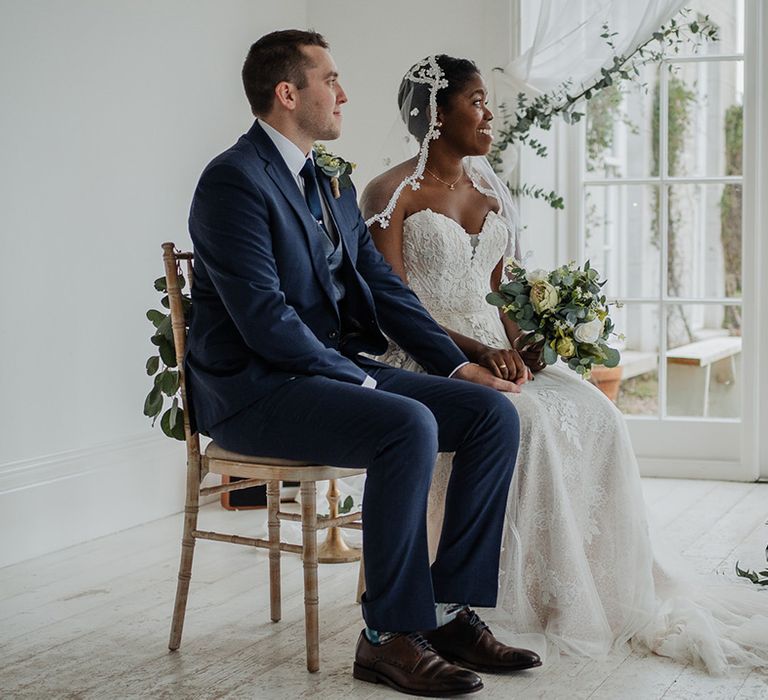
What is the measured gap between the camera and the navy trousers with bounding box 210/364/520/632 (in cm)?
249

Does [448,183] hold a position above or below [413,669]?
above

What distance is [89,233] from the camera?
13.1 feet

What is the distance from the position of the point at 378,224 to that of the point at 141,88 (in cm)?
140

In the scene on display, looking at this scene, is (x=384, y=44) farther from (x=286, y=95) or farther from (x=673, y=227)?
(x=286, y=95)

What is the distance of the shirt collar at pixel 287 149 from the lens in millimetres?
2834

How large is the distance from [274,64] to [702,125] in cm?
339

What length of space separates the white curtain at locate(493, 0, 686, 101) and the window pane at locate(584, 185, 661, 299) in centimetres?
68

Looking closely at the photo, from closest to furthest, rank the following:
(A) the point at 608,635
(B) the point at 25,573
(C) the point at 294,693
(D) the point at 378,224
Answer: (C) the point at 294,693 < (A) the point at 608,635 < (D) the point at 378,224 < (B) the point at 25,573

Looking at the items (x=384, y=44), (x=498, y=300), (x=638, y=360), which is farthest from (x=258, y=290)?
(x=638, y=360)

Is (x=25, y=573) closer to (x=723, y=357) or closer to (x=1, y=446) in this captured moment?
(x=1, y=446)

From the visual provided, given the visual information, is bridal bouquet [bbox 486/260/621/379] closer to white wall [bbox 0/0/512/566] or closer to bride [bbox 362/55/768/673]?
bride [bbox 362/55/768/673]

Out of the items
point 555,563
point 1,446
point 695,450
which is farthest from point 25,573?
point 695,450

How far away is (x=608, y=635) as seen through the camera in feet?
9.31

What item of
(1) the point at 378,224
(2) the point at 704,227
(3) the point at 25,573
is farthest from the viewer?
(2) the point at 704,227
